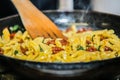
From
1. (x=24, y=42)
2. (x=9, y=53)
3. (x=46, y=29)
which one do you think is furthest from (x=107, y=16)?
(x=9, y=53)

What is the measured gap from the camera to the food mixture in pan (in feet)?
3.46

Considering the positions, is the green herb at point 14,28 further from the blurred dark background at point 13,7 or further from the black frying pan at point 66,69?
the black frying pan at point 66,69

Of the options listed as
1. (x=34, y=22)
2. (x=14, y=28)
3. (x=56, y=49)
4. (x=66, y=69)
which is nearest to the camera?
(x=66, y=69)

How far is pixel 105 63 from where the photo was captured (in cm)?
85

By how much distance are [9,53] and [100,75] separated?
17.7 inches

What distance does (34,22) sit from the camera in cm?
134

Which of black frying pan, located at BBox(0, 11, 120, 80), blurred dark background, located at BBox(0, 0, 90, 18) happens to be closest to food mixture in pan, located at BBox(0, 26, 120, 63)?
black frying pan, located at BBox(0, 11, 120, 80)

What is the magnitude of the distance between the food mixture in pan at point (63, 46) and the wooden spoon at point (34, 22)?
59 millimetres

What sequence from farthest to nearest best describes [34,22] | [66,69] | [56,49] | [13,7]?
[13,7], [34,22], [56,49], [66,69]

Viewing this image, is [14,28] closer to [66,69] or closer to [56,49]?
[56,49]

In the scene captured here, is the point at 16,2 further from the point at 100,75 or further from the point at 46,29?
the point at 100,75

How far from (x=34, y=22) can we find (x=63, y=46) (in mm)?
219

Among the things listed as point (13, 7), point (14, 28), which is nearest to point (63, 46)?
point (14, 28)

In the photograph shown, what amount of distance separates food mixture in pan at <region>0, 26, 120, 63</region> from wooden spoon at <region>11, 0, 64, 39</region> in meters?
0.06
